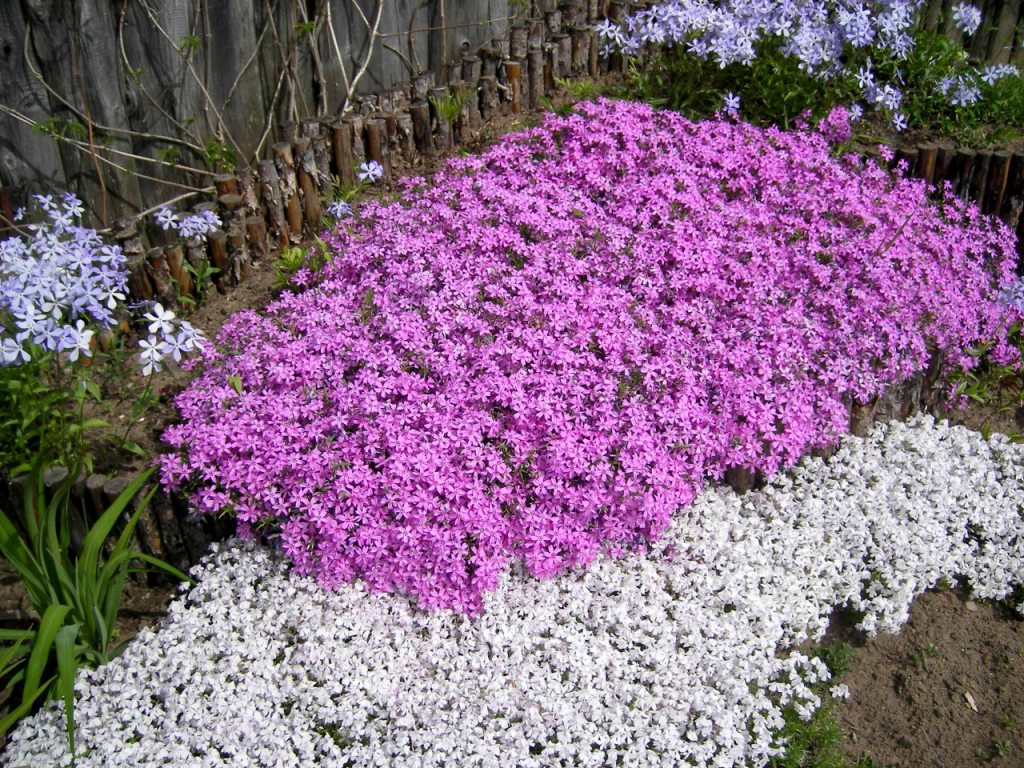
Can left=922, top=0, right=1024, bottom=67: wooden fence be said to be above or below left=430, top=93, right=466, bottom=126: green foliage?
above

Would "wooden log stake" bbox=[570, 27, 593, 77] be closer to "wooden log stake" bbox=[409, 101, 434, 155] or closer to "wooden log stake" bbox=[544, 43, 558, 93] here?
"wooden log stake" bbox=[544, 43, 558, 93]

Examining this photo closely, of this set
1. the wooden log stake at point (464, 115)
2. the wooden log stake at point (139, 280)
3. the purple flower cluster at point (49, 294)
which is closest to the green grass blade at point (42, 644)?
the purple flower cluster at point (49, 294)

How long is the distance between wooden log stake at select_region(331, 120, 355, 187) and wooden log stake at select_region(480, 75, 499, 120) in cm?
112

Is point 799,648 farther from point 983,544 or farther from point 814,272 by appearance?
point 814,272

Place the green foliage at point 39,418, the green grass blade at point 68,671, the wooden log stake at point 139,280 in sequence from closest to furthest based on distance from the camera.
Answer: the green grass blade at point 68,671
the green foliage at point 39,418
the wooden log stake at point 139,280

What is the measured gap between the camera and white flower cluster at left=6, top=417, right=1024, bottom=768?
3289 mm

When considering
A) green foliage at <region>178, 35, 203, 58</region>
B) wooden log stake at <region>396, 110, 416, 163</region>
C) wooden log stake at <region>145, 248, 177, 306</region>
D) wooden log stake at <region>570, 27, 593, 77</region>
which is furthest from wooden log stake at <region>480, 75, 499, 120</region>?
wooden log stake at <region>145, 248, 177, 306</region>

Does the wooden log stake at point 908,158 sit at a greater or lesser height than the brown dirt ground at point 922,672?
greater

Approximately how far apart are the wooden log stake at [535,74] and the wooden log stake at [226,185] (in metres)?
2.45

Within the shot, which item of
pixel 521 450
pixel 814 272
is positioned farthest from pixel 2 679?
pixel 814 272

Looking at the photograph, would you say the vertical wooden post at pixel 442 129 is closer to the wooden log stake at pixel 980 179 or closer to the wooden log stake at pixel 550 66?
the wooden log stake at pixel 550 66

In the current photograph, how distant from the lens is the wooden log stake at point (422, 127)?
584cm

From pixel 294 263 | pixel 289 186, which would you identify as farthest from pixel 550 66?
pixel 294 263

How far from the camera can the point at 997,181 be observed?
605 centimetres
